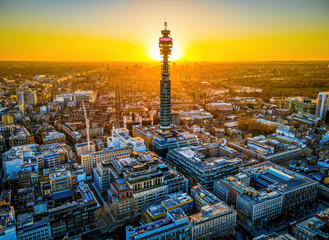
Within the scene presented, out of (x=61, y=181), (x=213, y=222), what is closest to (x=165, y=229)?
(x=213, y=222)

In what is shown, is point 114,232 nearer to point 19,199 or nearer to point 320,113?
point 19,199

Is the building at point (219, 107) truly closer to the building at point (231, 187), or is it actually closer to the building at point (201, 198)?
the building at point (231, 187)

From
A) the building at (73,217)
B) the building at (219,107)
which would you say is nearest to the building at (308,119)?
the building at (219,107)

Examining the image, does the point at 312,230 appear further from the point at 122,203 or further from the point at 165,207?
the point at 122,203

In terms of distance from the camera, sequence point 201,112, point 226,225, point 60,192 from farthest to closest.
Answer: point 201,112 → point 60,192 → point 226,225

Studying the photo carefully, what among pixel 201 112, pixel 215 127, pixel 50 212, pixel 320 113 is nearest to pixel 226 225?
pixel 50 212

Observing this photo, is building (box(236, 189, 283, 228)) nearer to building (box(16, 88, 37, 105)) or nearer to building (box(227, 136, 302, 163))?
building (box(227, 136, 302, 163))

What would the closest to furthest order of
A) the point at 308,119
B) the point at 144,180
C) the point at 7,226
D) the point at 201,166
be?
1. the point at 7,226
2. the point at 144,180
3. the point at 201,166
4. the point at 308,119
